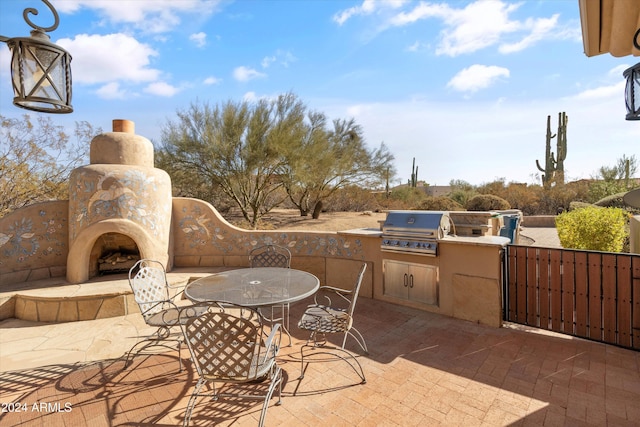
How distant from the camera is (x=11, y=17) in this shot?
199cm

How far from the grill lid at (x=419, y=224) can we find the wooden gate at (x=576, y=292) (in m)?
0.96

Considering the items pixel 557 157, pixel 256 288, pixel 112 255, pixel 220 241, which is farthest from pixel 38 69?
pixel 557 157

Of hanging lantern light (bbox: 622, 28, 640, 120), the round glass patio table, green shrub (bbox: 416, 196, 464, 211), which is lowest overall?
the round glass patio table

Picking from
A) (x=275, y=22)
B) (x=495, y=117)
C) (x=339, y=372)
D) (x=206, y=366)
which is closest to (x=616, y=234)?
(x=495, y=117)

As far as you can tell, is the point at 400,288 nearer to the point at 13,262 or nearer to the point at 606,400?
the point at 606,400

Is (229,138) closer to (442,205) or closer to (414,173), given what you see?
(442,205)

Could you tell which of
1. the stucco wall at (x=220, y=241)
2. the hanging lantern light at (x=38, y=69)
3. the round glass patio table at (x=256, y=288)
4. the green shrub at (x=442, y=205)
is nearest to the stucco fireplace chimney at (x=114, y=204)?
the stucco wall at (x=220, y=241)

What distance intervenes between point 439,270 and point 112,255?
6.52 meters

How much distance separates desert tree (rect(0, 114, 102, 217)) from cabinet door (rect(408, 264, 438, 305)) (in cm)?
1049

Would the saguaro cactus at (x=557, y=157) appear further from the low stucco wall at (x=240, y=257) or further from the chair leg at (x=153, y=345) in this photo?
the chair leg at (x=153, y=345)

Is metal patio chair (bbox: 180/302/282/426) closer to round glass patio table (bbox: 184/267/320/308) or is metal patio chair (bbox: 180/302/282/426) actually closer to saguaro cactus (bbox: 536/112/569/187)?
round glass patio table (bbox: 184/267/320/308)

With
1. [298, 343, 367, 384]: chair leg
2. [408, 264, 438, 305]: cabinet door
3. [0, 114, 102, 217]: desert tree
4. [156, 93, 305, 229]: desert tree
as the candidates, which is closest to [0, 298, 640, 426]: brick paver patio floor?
[298, 343, 367, 384]: chair leg

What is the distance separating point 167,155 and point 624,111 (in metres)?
13.7

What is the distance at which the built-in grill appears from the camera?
182 inches
